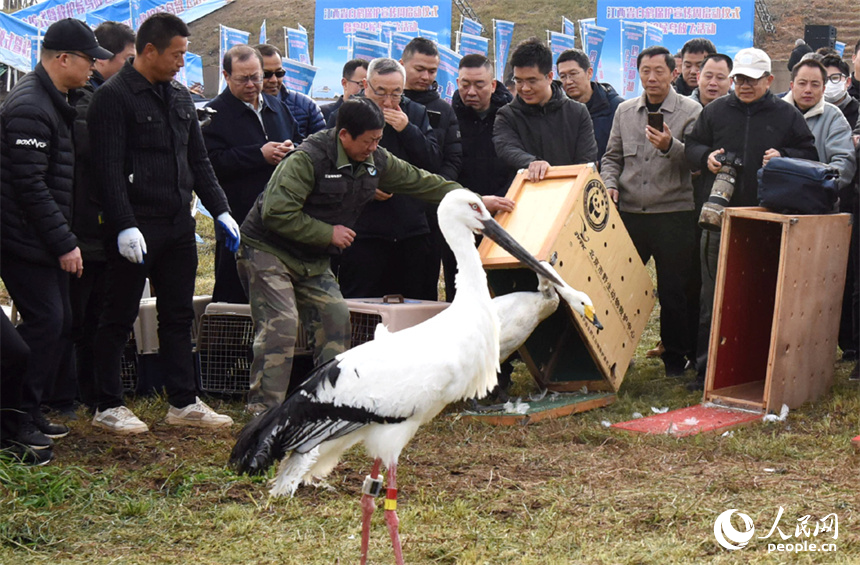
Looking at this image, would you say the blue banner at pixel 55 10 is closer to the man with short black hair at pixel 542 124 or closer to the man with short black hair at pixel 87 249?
the man with short black hair at pixel 87 249

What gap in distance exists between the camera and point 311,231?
5863 millimetres

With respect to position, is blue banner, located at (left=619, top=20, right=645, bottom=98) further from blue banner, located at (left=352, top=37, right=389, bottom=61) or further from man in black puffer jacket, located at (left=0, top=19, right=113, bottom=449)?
man in black puffer jacket, located at (left=0, top=19, right=113, bottom=449)

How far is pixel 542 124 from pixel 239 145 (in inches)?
87.9

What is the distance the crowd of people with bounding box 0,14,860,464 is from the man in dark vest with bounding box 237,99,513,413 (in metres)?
0.01

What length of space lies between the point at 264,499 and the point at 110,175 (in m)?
2.09

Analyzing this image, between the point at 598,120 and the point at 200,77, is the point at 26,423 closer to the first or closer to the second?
the point at 598,120

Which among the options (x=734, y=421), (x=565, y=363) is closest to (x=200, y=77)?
(x=565, y=363)

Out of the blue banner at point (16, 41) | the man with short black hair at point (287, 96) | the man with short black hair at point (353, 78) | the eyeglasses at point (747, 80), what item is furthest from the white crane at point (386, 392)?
the blue banner at point (16, 41)

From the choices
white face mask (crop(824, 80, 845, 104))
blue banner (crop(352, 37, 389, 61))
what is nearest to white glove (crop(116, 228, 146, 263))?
white face mask (crop(824, 80, 845, 104))

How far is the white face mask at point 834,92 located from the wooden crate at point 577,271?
3.08 metres

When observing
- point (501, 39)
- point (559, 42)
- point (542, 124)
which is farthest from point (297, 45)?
point (542, 124)

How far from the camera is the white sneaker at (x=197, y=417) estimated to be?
20.6 feet

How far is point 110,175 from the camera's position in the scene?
224 inches

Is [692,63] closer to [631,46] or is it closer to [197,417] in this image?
[197,417]
